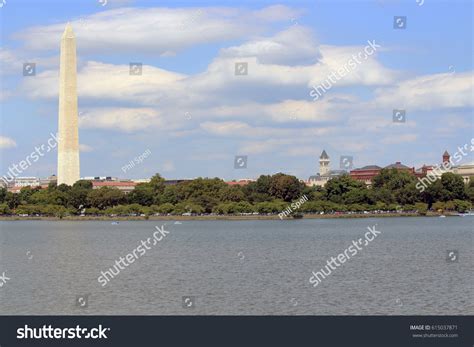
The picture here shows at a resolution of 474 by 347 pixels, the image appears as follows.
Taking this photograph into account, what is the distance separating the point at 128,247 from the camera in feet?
201

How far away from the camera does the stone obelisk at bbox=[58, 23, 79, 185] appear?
11000 centimetres

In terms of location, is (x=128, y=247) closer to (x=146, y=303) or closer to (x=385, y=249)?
(x=385, y=249)

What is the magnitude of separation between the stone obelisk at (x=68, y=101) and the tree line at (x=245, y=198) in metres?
9.13

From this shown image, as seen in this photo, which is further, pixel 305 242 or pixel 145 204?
pixel 145 204

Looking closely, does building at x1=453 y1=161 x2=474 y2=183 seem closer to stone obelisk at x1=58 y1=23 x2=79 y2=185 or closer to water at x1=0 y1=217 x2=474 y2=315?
stone obelisk at x1=58 y1=23 x2=79 y2=185

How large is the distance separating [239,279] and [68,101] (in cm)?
7562

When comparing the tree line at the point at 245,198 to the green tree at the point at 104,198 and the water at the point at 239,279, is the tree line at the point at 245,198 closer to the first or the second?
the green tree at the point at 104,198

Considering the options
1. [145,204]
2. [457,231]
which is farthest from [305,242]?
[145,204]

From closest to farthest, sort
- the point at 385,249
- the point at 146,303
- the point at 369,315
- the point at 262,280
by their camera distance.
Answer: the point at 369,315
the point at 146,303
the point at 262,280
the point at 385,249

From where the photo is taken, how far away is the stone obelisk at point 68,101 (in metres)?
110

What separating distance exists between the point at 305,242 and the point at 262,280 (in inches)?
1024

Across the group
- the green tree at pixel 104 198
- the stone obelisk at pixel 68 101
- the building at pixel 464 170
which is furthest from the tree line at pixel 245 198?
the building at pixel 464 170

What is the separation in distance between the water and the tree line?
5637 centimetres
